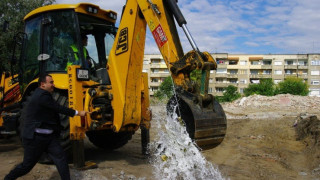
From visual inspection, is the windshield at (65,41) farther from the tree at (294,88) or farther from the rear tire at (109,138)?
the tree at (294,88)

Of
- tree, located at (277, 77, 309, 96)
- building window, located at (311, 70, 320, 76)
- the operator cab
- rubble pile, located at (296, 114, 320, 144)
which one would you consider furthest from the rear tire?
building window, located at (311, 70, 320, 76)

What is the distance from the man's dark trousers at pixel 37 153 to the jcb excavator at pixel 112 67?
0.94 metres

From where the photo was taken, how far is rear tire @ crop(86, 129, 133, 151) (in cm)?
693

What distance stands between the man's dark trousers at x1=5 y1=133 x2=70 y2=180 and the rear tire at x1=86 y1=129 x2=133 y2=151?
2613 mm

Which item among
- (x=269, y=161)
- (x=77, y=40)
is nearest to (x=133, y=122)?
(x=77, y=40)

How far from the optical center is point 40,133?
4.15m

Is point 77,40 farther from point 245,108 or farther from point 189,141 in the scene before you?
point 245,108

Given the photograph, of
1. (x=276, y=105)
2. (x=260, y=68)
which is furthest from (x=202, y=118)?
(x=260, y=68)

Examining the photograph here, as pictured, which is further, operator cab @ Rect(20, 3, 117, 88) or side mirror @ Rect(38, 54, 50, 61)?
side mirror @ Rect(38, 54, 50, 61)

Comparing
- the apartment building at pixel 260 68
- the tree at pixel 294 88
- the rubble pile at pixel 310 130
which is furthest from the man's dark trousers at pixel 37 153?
the apartment building at pixel 260 68

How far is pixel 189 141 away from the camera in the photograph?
13.5 ft

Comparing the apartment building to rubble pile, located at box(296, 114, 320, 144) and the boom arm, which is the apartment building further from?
the boom arm

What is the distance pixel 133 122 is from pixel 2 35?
12.5 metres

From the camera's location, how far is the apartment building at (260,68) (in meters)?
66.1
